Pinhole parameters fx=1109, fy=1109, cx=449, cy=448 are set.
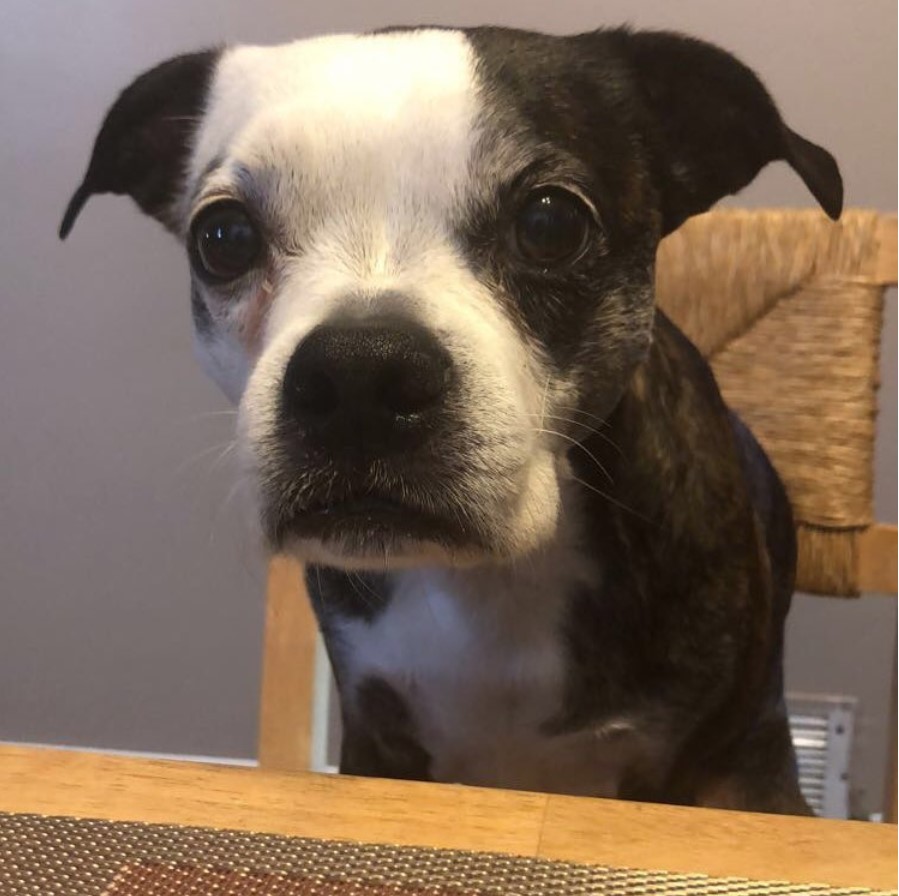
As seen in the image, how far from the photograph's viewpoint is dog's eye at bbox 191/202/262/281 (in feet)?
2.54

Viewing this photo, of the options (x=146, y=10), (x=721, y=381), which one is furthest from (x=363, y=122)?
(x=146, y=10)

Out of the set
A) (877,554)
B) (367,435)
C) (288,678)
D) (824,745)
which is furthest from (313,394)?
(824,745)

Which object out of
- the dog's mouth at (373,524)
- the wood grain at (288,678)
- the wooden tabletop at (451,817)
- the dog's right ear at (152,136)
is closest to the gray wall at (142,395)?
the wood grain at (288,678)

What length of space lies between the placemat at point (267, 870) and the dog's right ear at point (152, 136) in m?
0.61

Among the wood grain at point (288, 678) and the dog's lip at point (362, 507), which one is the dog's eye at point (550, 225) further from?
the wood grain at point (288, 678)

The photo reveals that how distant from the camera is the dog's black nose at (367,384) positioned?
616mm

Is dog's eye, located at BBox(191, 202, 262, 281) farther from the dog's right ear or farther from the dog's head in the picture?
the dog's right ear

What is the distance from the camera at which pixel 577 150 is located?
769 mm

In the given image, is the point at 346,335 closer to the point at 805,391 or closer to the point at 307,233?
the point at 307,233

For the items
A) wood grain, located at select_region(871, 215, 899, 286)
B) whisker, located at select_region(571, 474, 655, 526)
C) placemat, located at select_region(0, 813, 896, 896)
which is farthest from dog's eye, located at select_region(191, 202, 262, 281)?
wood grain, located at select_region(871, 215, 899, 286)

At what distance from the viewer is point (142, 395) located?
154 centimetres

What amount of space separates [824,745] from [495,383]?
1067 millimetres

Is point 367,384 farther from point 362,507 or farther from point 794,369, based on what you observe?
point 794,369

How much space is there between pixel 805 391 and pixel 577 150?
51 cm
